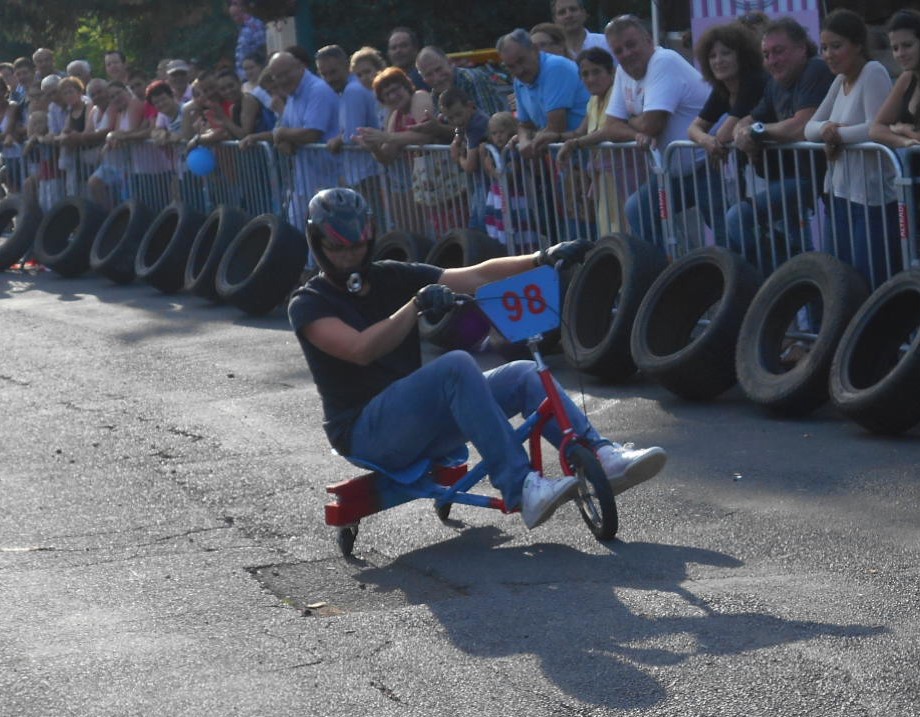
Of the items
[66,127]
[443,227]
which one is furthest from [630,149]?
[66,127]

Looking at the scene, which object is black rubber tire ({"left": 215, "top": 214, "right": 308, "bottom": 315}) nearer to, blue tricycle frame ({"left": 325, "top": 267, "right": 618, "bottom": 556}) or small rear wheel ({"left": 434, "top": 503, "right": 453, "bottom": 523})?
small rear wheel ({"left": 434, "top": 503, "right": 453, "bottom": 523})

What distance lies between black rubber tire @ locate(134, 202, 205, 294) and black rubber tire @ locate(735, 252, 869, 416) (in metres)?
7.56

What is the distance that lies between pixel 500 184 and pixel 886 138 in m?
3.76

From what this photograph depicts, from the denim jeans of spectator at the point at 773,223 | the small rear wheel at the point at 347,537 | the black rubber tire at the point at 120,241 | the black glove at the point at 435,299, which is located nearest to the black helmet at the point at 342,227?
the black glove at the point at 435,299

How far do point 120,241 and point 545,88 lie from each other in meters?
6.37

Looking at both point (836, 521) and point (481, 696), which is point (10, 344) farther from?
point (481, 696)

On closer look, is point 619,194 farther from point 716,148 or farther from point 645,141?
point 716,148

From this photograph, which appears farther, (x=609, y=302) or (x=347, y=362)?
(x=609, y=302)

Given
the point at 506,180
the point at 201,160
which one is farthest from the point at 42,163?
the point at 506,180

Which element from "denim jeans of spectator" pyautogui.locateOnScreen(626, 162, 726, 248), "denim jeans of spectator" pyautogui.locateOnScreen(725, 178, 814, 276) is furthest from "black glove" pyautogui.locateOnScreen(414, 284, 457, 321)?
"denim jeans of spectator" pyautogui.locateOnScreen(626, 162, 726, 248)

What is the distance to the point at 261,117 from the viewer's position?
15.3m

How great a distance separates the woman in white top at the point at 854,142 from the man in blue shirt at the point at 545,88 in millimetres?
2590

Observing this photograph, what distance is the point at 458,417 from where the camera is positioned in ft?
20.7

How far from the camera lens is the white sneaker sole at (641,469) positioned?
6.41 m
